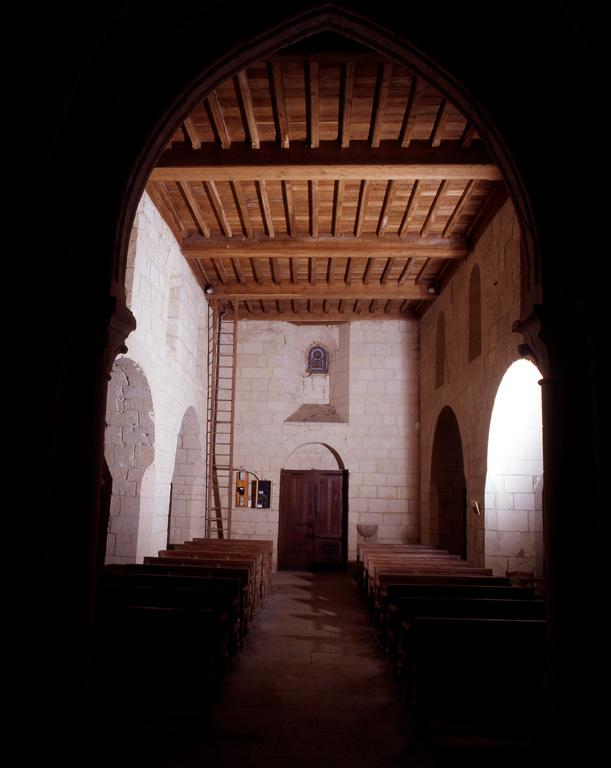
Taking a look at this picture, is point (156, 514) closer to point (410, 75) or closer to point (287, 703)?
point (287, 703)

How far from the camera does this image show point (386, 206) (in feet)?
29.6

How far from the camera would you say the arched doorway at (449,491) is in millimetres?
12766

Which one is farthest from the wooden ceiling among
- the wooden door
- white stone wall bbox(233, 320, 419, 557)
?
the wooden door

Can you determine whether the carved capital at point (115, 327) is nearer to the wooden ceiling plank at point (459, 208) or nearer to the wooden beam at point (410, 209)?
the wooden beam at point (410, 209)

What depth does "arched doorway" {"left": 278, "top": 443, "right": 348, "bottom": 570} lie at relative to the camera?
14133 millimetres

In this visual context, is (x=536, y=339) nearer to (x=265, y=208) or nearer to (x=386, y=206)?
(x=386, y=206)

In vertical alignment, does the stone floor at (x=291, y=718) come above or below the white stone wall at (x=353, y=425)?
below

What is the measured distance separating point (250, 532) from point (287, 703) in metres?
8.97

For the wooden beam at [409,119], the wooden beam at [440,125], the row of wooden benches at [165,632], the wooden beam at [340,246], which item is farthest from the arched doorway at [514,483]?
the row of wooden benches at [165,632]

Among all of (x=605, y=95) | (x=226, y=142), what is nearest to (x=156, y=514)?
(x=226, y=142)

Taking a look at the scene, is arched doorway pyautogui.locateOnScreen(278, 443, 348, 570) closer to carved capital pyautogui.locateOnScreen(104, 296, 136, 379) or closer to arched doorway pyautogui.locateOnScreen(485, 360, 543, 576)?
arched doorway pyautogui.locateOnScreen(485, 360, 543, 576)

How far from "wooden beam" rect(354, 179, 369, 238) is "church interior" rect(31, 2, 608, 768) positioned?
0.04 m

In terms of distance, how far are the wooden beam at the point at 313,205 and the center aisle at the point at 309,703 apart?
18.2ft

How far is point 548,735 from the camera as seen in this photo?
10.9ft
